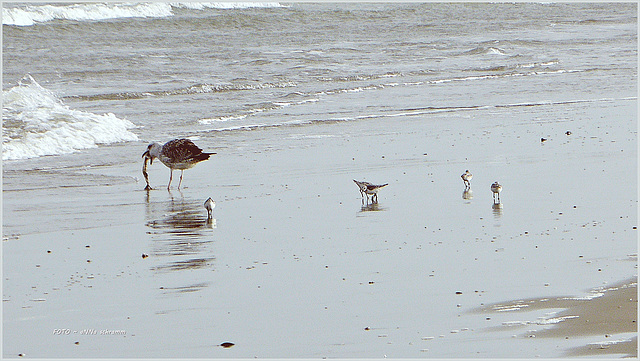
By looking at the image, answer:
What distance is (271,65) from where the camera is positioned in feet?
81.8

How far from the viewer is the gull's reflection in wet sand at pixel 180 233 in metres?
6.54

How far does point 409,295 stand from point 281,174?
502 centimetres

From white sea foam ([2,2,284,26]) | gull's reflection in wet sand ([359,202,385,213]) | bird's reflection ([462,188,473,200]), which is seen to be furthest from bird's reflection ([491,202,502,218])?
white sea foam ([2,2,284,26])

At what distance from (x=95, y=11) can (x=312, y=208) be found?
31.1 metres

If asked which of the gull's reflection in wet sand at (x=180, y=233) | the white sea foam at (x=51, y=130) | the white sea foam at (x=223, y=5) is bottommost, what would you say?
the gull's reflection in wet sand at (x=180, y=233)

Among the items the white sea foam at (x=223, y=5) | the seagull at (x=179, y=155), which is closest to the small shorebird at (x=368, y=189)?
the seagull at (x=179, y=155)

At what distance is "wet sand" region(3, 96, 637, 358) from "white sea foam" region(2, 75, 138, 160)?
0.77 meters

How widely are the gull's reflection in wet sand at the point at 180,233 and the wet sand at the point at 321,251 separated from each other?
30 mm

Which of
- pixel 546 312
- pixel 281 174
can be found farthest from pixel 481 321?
pixel 281 174

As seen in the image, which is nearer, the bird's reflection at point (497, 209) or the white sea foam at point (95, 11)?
the bird's reflection at point (497, 209)

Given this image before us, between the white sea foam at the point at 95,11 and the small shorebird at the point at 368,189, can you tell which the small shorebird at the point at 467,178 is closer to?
the small shorebird at the point at 368,189

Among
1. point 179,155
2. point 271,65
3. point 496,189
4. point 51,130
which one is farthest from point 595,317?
point 271,65

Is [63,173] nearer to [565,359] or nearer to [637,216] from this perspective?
[637,216]

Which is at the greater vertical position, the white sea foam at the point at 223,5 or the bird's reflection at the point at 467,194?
the white sea foam at the point at 223,5
